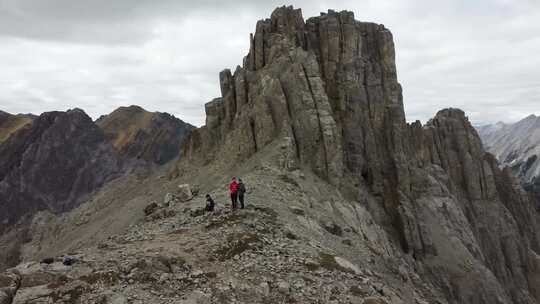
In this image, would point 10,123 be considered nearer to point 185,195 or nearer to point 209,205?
point 185,195

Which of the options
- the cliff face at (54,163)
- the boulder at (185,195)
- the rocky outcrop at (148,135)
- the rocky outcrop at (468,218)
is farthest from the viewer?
the rocky outcrop at (148,135)

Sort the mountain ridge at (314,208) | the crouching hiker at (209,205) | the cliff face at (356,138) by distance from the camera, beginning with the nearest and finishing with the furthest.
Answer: the mountain ridge at (314,208), the crouching hiker at (209,205), the cliff face at (356,138)

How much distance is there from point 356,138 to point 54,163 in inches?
5340

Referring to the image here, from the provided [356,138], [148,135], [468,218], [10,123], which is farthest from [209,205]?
[10,123]

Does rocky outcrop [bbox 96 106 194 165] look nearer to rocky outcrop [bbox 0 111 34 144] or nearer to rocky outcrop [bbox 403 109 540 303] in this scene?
rocky outcrop [bbox 0 111 34 144]

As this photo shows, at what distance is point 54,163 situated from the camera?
165 m

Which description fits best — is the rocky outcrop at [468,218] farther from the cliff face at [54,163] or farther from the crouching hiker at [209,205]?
the cliff face at [54,163]

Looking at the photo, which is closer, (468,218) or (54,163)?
(468,218)

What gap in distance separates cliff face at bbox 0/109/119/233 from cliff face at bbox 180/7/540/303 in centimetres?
10655

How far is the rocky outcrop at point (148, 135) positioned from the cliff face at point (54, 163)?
7936 millimetres

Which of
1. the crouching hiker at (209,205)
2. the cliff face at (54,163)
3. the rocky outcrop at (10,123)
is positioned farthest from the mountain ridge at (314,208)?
the rocky outcrop at (10,123)

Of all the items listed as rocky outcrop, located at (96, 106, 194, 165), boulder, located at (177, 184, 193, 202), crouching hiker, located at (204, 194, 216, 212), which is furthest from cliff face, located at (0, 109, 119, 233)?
crouching hiker, located at (204, 194, 216, 212)

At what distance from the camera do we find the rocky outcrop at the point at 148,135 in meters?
176

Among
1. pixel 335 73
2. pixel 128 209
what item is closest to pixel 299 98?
pixel 335 73
